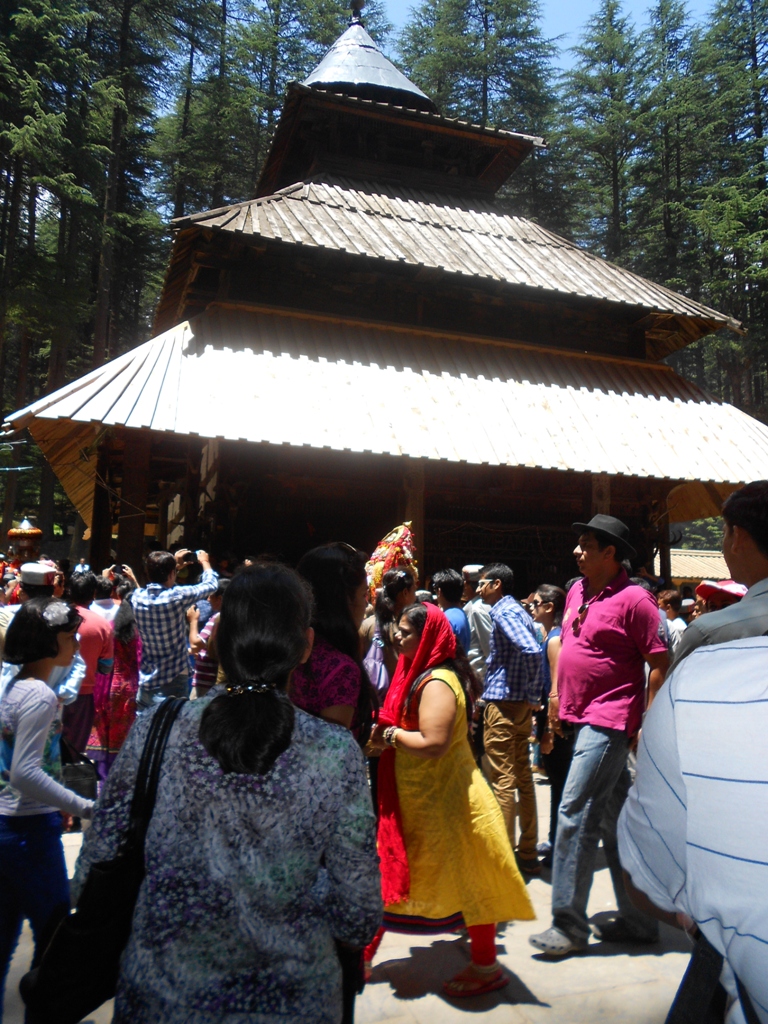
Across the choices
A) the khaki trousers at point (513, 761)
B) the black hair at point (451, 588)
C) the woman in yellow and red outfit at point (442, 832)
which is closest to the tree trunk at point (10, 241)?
the black hair at point (451, 588)

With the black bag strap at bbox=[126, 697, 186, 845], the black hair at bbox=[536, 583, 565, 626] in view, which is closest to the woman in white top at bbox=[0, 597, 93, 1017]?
the black bag strap at bbox=[126, 697, 186, 845]

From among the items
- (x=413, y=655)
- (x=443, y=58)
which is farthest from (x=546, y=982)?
(x=443, y=58)

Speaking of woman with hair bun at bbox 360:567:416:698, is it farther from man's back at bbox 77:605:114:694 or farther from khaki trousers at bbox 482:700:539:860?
man's back at bbox 77:605:114:694

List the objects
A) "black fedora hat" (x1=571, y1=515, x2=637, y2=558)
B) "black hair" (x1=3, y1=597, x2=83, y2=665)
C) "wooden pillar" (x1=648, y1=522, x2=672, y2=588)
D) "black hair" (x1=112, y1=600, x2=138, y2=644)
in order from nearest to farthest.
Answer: "black hair" (x1=3, y1=597, x2=83, y2=665) → "black fedora hat" (x1=571, y1=515, x2=637, y2=558) → "black hair" (x1=112, y1=600, x2=138, y2=644) → "wooden pillar" (x1=648, y1=522, x2=672, y2=588)

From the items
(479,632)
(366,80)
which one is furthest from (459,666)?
(366,80)

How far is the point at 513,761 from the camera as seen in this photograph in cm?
518

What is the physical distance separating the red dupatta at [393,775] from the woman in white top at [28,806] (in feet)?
4.24

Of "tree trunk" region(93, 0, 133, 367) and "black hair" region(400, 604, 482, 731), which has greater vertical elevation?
"tree trunk" region(93, 0, 133, 367)

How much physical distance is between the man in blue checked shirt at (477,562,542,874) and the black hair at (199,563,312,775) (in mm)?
3620

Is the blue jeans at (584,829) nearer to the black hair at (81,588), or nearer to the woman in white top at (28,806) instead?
the woman in white top at (28,806)

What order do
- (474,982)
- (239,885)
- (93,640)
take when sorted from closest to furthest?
(239,885), (474,982), (93,640)

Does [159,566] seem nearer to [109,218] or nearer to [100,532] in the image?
[100,532]

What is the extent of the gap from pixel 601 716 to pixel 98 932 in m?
2.81

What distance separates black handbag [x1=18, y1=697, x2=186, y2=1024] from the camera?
1573 mm
